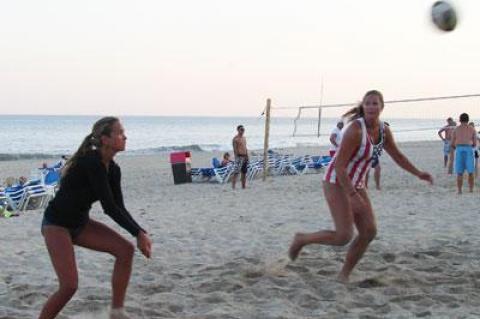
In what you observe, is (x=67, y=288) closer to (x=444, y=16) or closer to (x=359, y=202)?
(x=359, y=202)

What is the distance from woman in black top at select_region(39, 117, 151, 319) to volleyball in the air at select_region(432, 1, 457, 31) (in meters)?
3.38

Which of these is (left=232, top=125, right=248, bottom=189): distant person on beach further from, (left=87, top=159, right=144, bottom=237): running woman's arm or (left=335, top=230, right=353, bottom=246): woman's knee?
(left=87, top=159, right=144, bottom=237): running woman's arm

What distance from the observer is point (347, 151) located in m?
4.41

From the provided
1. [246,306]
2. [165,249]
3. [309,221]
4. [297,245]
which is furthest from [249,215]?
[246,306]

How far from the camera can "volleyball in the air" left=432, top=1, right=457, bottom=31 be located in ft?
19.0

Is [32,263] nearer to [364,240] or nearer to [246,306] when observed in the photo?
[246,306]

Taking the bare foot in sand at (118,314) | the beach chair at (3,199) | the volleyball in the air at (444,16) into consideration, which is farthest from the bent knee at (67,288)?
the beach chair at (3,199)

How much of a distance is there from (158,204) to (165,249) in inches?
180

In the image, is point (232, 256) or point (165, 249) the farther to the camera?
point (165, 249)

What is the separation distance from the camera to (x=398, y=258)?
5.63 metres

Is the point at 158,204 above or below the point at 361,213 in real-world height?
below

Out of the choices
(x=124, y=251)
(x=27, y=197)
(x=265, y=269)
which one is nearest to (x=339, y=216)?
(x=265, y=269)

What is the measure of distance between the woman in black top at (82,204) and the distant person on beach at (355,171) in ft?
4.87

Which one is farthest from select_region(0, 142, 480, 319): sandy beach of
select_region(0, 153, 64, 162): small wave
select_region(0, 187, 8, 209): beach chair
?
select_region(0, 153, 64, 162): small wave
